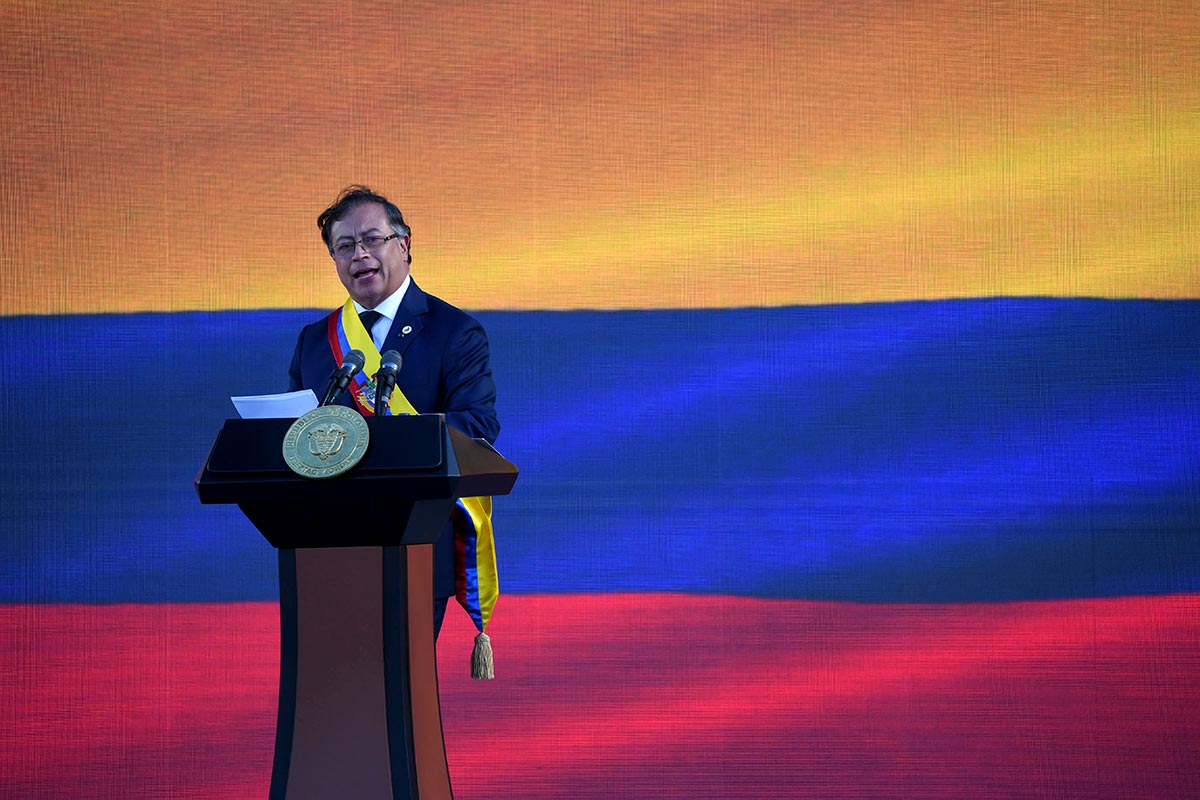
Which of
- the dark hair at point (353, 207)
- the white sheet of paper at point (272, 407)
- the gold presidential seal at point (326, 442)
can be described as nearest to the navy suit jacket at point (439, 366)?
the dark hair at point (353, 207)

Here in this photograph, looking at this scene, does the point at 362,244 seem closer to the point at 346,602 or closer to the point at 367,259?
the point at 367,259

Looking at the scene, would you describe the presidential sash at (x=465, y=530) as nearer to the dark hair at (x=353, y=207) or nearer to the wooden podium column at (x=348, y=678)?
the dark hair at (x=353, y=207)

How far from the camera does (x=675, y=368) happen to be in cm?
305

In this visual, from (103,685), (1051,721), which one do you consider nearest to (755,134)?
(1051,721)

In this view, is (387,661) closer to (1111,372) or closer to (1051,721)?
(1051,721)

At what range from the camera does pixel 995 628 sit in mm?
2938

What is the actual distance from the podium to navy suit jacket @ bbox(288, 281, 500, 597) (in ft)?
0.93

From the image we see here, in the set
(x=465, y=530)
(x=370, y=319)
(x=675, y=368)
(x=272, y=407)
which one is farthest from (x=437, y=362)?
(x=675, y=368)

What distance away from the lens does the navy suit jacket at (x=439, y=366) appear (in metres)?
2.00

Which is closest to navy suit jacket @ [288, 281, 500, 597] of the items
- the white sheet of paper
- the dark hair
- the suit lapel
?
the suit lapel

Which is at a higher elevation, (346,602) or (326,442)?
(326,442)

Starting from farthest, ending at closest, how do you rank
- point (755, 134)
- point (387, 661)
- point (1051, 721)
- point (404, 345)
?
point (755, 134) → point (1051, 721) → point (404, 345) → point (387, 661)

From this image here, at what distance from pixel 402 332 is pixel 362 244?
17 centimetres

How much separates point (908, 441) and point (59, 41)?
2458 millimetres
